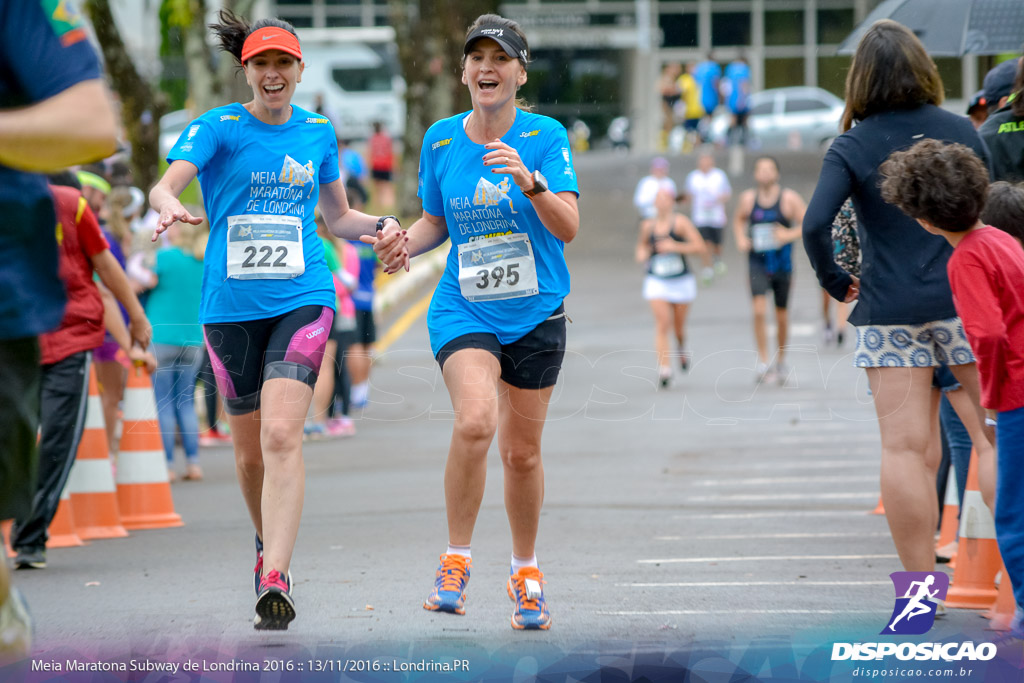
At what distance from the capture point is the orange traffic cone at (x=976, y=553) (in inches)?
209

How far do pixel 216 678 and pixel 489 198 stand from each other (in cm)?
194

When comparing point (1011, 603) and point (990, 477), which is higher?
point (990, 477)

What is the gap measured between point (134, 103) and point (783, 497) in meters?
11.8

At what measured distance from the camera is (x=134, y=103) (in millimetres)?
17391

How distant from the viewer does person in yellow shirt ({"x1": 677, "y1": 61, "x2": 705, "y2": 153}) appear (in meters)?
35.8

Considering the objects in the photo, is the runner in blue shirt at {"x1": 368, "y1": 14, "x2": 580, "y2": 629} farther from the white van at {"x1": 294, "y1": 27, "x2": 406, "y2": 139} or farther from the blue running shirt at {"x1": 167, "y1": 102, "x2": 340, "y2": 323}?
the white van at {"x1": 294, "y1": 27, "x2": 406, "y2": 139}

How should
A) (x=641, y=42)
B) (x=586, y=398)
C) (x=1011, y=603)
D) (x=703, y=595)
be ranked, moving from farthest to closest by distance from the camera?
(x=641, y=42) → (x=586, y=398) → (x=703, y=595) → (x=1011, y=603)

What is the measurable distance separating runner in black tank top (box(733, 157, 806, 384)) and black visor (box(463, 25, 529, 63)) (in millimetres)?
9217

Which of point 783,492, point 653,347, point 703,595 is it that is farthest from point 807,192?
point 703,595

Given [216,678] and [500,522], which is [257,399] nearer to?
[216,678]

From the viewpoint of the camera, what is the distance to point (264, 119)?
5355 millimetres

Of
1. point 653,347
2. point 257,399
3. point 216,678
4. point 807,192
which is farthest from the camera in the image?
point 807,192

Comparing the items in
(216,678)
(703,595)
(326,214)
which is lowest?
(703,595)

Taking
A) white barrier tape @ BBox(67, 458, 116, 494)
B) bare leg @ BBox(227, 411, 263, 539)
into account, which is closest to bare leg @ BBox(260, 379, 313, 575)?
bare leg @ BBox(227, 411, 263, 539)
